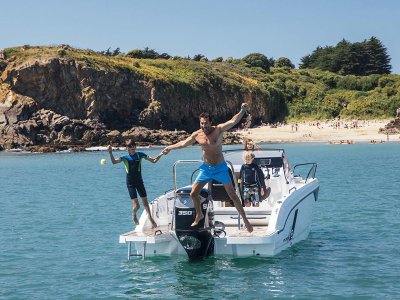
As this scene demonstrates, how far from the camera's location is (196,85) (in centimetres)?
7906

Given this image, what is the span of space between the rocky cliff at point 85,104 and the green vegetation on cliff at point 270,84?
1.97 ft

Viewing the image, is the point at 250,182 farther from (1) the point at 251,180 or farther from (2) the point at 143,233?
(2) the point at 143,233

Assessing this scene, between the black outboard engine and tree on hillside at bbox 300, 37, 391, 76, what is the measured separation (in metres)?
94.1

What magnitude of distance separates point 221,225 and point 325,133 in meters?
59.0

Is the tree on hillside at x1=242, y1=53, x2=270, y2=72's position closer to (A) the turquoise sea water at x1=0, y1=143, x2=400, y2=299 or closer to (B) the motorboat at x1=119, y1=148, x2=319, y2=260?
(A) the turquoise sea water at x1=0, y1=143, x2=400, y2=299

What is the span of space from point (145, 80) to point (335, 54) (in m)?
42.1

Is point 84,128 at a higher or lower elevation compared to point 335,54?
lower

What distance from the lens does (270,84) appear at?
86688mm

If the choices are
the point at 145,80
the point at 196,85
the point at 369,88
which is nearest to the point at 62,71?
the point at 145,80

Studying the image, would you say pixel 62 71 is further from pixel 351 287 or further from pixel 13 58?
pixel 351 287

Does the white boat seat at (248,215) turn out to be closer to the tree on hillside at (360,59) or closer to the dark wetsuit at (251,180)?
the dark wetsuit at (251,180)

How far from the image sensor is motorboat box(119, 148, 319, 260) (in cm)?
1065

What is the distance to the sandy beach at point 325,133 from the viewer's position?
210 feet

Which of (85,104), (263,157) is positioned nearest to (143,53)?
(85,104)
